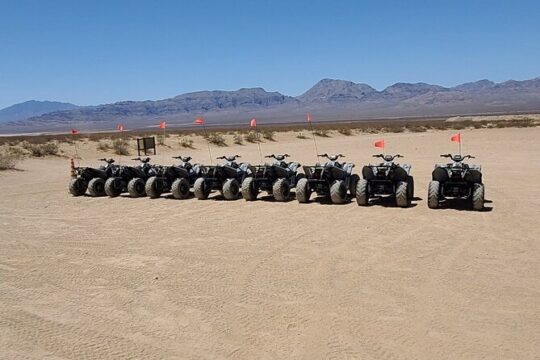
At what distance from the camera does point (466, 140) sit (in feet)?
116

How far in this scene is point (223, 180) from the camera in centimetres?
1594

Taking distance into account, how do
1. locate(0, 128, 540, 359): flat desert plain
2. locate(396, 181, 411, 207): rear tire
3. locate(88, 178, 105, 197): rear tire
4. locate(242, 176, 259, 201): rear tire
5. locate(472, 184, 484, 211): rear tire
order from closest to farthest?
1. locate(0, 128, 540, 359): flat desert plain
2. locate(472, 184, 484, 211): rear tire
3. locate(396, 181, 411, 207): rear tire
4. locate(242, 176, 259, 201): rear tire
5. locate(88, 178, 105, 197): rear tire

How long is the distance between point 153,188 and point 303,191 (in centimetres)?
459

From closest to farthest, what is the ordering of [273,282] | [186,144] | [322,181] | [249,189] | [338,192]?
[273,282] → [338,192] → [322,181] → [249,189] → [186,144]

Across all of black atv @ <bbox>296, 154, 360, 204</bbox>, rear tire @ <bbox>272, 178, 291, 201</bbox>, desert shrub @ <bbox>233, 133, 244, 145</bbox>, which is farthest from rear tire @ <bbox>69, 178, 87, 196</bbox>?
desert shrub @ <bbox>233, 133, 244, 145</bbox>

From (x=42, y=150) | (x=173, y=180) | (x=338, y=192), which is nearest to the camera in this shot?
(x=338, y=192)

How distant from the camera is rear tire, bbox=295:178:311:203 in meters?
14.2

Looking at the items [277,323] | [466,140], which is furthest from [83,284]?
[466,140]

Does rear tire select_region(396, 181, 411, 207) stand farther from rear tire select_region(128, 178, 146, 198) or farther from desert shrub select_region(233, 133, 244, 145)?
desert shrub select_region(233, 133, 244, 145)

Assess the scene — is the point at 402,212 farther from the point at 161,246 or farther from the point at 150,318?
the point at 150,318

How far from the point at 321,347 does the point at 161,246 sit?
509 cm

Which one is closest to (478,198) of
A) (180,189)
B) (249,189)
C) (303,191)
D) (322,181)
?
(322,181)

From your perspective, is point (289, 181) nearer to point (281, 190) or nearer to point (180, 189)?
point (281, 190)

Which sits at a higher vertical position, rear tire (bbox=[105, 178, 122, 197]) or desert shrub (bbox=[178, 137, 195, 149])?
desert shrub (bbox=[178, 137, 195, 149])
